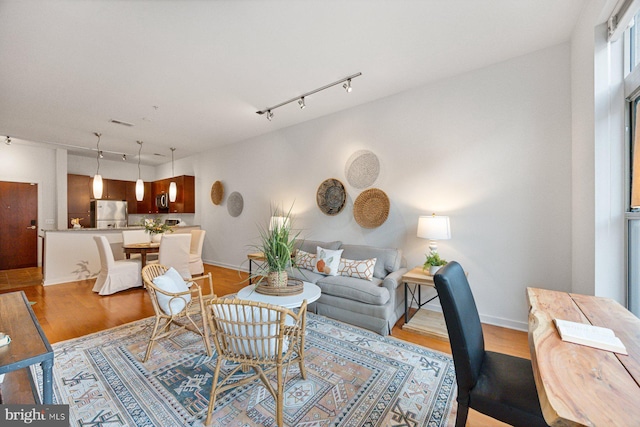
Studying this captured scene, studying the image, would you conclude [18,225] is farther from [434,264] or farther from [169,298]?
[434,264]

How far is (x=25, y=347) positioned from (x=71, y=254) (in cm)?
460

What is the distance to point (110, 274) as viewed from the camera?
4.17m

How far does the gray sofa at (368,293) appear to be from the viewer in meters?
2.79

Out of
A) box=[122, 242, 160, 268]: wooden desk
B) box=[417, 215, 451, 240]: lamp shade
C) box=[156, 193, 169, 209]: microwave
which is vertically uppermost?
box=[156, 193, 169, 209]: microwave

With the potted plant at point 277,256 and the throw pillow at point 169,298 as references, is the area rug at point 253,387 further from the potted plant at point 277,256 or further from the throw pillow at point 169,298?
the potted plant at point 277,256

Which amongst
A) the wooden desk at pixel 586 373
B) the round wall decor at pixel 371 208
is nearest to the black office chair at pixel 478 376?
the wooden desk at pixel 586 373

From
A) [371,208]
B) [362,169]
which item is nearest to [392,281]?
[371,208]

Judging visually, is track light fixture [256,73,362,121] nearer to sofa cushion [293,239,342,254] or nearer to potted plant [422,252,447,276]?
sofa cushion [293,239,342,254]

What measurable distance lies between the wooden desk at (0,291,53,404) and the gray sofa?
6.96 feet

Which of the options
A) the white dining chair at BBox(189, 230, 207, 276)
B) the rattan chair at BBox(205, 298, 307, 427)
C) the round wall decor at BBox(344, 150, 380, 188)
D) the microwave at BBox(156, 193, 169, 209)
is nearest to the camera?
the rattan chair at BBox(205, 298, 307, 427)

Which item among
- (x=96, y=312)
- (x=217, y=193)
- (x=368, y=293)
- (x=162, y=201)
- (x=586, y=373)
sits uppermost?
(x=217, y=193)

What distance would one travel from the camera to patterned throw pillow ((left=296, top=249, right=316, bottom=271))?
12.2 feet

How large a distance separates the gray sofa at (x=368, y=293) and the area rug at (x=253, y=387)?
29cm

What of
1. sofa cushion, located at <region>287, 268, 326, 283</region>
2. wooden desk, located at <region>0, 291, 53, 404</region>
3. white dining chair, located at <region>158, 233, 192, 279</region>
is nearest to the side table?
sofa cushion, located at <region>287, 268, 326, 283</region>
